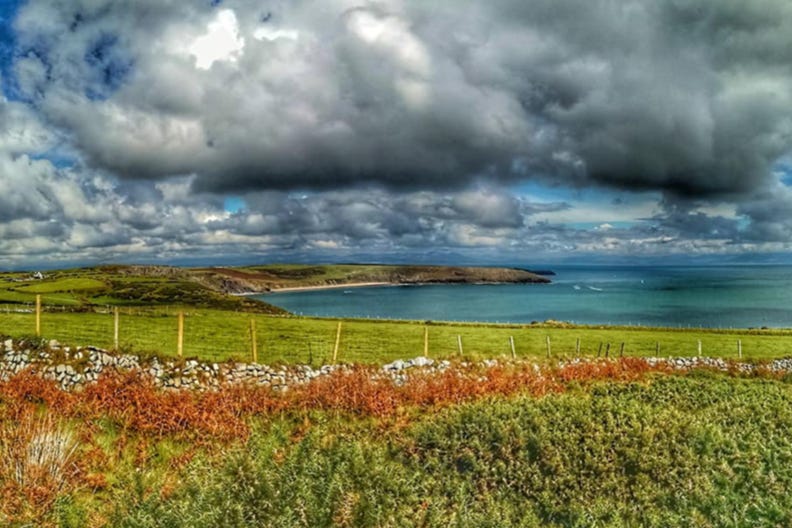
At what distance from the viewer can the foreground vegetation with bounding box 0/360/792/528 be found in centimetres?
712

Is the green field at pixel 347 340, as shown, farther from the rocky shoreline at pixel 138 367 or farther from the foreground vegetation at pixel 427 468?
the foreground vegetation at pixel 427 468

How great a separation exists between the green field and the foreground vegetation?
51.0ft

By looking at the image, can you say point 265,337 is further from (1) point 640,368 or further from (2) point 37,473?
(2) point 37,473

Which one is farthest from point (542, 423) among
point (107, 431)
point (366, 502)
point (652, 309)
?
point (652, 309)

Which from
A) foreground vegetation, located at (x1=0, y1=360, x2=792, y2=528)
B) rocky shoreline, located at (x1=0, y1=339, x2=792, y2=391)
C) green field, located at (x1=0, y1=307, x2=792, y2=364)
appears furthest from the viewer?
green field, located at (x1=0, y1=307, x2=792, y2=364)

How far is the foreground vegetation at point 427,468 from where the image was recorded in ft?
23.4

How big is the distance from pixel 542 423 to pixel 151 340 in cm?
2975

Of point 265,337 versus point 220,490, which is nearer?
point 220,490

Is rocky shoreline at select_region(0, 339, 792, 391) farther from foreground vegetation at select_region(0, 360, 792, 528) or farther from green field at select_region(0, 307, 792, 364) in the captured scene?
foreground vegetation at select_region(0, 360, 792, 528)

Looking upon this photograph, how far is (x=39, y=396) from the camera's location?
50.0ft

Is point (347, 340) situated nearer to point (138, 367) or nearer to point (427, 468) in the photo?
point (138, 367)

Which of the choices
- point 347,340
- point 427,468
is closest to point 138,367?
point 427,468

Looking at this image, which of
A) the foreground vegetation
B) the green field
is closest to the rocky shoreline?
the green field

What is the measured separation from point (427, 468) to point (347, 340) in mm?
30953
